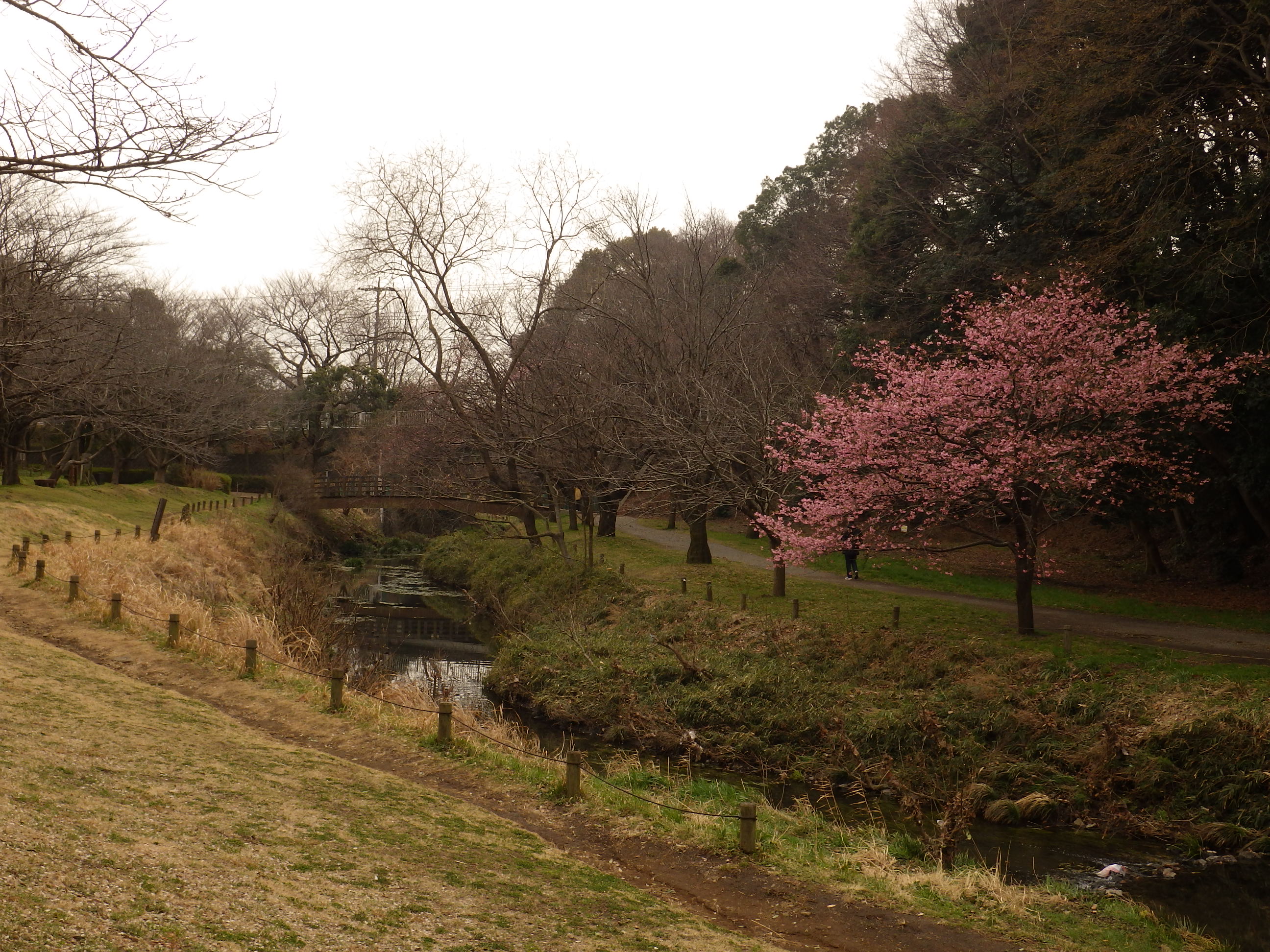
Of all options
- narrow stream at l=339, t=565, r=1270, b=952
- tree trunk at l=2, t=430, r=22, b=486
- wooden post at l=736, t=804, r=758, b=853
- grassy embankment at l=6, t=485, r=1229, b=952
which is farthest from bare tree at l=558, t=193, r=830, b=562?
tree trunk at l=2, t=430, r=22, b=486

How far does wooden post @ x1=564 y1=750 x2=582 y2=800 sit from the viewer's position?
988 centimetres

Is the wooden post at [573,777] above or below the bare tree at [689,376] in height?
below

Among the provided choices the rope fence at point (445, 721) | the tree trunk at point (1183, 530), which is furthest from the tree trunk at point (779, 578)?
the tree trunk at point (1183, 530)

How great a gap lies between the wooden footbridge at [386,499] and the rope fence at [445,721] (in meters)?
13.1

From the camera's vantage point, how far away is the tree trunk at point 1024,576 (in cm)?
1644

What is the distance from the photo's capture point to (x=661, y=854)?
8.70 meters

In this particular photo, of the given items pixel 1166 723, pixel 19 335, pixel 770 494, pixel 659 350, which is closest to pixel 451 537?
pixel 659 350

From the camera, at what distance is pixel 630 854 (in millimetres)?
8672

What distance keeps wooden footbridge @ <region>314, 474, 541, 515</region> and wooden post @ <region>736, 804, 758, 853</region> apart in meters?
19.9

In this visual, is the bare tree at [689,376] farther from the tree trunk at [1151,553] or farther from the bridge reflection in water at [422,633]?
the tree trunk at [1151,553]

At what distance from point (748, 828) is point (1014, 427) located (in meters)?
10.0

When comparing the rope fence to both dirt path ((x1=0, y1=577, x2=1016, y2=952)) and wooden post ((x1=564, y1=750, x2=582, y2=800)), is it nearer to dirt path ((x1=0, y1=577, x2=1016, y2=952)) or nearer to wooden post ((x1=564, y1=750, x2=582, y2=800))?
wooden post ((x1=564, y1=750, x2=582, y2=800))

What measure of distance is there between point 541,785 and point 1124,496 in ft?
52.9

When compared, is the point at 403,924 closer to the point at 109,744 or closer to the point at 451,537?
the point at 109,744
